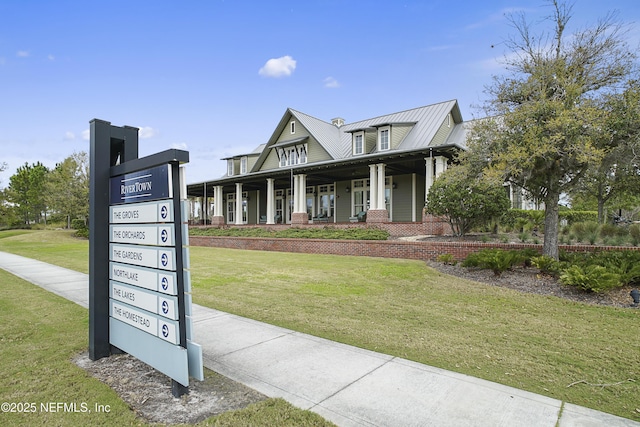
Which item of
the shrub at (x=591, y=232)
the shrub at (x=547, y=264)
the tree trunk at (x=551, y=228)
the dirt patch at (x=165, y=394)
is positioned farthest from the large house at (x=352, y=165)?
the dirt patch at (x=165, y=394)

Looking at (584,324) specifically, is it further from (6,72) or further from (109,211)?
(6,72)

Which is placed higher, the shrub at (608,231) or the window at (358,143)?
the window at (358,143)

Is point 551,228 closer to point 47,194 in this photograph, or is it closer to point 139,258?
point 139,258

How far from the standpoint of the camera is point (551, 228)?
909 cm

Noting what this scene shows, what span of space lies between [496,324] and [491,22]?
8.44m

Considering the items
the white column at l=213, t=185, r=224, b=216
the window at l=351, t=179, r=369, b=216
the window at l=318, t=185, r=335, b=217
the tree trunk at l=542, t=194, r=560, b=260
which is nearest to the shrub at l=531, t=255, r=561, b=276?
the tree trunk at l=542, t=194, r=560, b=260

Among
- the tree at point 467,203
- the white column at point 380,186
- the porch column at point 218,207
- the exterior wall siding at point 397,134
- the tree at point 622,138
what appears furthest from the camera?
the porch column at point 218,207

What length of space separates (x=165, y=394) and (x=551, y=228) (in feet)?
30.4

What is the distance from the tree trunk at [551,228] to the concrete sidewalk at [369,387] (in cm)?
703

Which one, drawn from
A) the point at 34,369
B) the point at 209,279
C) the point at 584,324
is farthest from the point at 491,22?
the point at 34,369

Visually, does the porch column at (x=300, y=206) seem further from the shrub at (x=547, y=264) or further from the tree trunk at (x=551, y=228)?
the shrub at (x=547, y=264)

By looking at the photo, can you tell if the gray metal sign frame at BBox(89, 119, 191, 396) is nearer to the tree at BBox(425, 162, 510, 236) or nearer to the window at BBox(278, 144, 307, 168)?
the tree at BBox(425, 162, 510, 236)

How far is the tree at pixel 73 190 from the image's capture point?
1248 inches

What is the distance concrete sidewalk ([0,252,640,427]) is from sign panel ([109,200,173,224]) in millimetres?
1637
